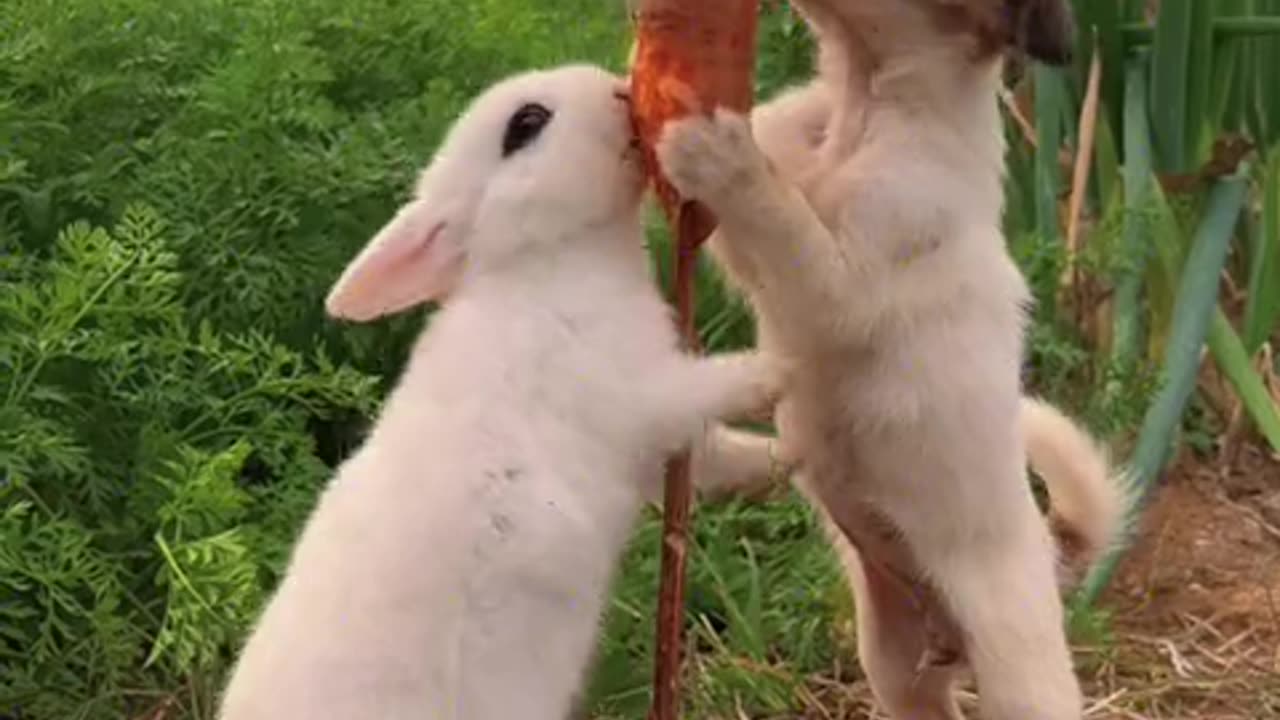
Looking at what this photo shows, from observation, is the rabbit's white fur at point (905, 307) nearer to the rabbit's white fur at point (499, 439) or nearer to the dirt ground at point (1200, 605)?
the rabbit's white fur at point (499, 439)

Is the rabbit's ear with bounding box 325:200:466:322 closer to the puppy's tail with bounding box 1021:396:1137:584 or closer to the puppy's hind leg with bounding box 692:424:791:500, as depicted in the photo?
the puppy's hind leg with bounding box 692:424:791:500

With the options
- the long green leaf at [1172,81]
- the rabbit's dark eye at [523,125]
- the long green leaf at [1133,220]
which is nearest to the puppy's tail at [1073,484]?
the rabbit's dark eye at [523,125]

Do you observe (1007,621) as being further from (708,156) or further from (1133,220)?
(1133,220)

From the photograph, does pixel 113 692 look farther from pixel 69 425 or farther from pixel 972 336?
pixel 972 336

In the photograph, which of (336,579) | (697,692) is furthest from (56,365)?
(336,579)

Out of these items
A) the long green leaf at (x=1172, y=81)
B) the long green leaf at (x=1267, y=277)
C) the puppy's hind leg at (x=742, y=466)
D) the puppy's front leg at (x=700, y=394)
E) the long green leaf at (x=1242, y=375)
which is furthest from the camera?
the long green leaf at (x=1267, y=277)

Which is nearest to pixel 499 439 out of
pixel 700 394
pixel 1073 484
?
pixel 700 394
